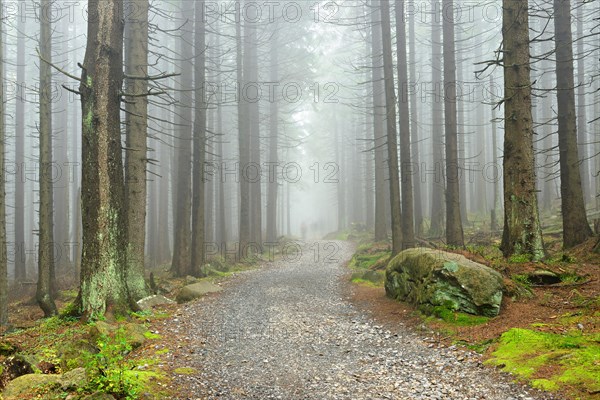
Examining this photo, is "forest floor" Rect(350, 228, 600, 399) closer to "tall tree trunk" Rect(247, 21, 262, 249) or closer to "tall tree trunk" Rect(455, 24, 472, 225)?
"tall tree trunk" Rect(455, 24, 472, 225)

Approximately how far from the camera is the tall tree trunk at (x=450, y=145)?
45.0ft

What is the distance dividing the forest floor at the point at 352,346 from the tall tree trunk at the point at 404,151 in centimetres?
421

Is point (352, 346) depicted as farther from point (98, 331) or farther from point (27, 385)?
point (27, 385)

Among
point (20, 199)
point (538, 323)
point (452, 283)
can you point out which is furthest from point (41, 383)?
point (20, 199)

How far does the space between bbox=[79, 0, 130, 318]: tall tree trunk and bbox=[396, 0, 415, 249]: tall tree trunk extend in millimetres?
9738

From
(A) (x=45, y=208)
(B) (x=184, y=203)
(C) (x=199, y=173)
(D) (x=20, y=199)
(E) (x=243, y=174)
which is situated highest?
(E) (x=243, y=174)

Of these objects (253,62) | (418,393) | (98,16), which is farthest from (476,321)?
(253,62)

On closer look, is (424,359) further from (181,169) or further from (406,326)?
(181,169)

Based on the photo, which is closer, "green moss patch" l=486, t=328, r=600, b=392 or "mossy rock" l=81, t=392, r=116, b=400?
"mossy rock" l=81, t=392, r=116, b=400

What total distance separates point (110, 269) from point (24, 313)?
679cm

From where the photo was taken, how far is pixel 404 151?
48.8 ft

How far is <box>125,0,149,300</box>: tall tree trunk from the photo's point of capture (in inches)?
412

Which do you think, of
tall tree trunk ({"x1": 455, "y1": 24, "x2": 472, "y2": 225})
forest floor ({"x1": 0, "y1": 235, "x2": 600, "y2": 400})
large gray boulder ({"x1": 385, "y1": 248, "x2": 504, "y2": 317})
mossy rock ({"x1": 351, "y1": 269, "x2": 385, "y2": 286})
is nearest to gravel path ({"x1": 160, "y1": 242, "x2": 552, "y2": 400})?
forest floor ({"x1": 0, "y1": 235, "x2": 600, "y2": 400})

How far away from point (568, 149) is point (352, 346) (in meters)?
8.89
